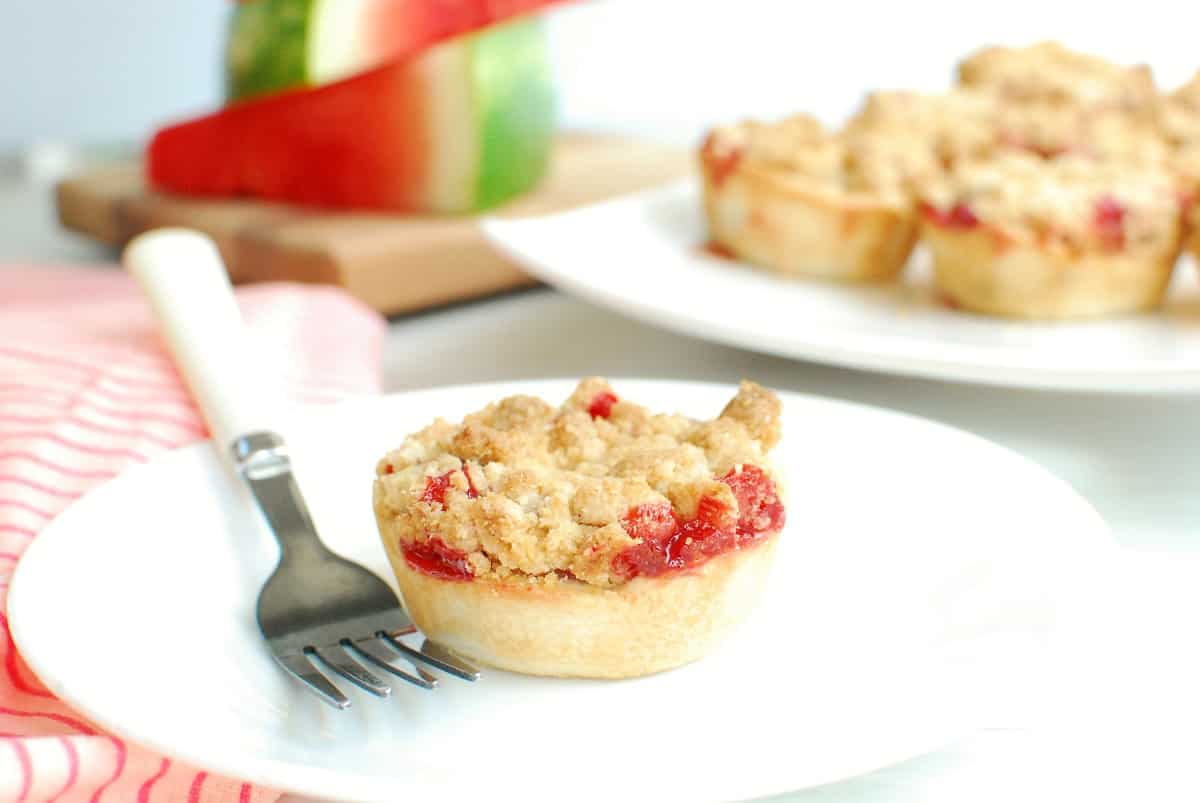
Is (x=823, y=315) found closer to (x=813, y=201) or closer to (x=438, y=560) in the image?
(x=813, y=201)

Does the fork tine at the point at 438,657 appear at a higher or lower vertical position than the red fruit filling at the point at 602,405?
lower

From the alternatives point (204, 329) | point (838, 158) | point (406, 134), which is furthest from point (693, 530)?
point (406, 134)

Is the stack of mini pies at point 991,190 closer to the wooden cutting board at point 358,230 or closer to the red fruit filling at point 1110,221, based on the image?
the red fruit filling at point 1110,221

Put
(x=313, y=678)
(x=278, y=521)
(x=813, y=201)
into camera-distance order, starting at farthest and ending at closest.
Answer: (x=813, y=201) < (x=278, y=521) < (x=313, y=678)

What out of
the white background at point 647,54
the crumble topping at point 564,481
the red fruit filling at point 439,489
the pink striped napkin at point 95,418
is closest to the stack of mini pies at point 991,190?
the pink striped napkin at point 95,418

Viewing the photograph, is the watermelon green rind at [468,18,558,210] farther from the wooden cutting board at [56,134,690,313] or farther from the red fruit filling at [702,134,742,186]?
the red fruit filling at [702,134,742,186]

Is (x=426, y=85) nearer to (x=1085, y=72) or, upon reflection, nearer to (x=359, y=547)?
(x=1085, y=72)
